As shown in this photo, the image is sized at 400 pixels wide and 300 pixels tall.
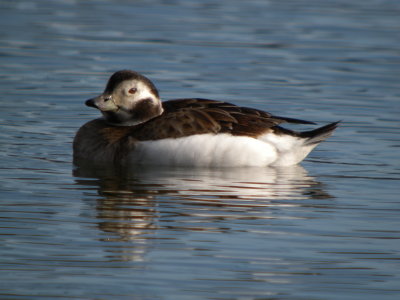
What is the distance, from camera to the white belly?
411 inches

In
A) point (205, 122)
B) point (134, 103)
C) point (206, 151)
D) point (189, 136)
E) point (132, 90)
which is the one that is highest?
point (132, 90)

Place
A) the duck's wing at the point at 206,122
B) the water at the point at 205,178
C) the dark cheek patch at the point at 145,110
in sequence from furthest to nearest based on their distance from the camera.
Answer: the dark cheek patch at the point at 145,110
the duck's wing at the point at 206,122
the water at the point at 205,178

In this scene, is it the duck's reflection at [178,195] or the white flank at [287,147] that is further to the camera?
the white flank at [287,147]

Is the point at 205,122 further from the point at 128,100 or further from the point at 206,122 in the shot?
the point at 128,100

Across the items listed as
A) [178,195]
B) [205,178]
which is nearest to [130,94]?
[205,178]

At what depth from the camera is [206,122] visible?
10.4 metres

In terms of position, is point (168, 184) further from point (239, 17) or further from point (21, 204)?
point (239, 17)

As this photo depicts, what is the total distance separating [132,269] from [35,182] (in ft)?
9.56

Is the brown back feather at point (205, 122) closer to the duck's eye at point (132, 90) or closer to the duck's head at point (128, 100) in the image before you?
the duck's head at point (128, 100)

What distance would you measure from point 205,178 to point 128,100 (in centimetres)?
139

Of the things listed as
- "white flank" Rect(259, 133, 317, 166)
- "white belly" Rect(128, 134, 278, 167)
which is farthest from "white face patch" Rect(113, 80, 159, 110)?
"white flank" Rect(259, 133, 317, 166)

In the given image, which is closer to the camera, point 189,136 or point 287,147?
point 189,136

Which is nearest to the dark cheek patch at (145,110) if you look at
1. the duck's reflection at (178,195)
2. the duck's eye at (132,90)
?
the duck's eye at (132,90)

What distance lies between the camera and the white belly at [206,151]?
34.3 ft
